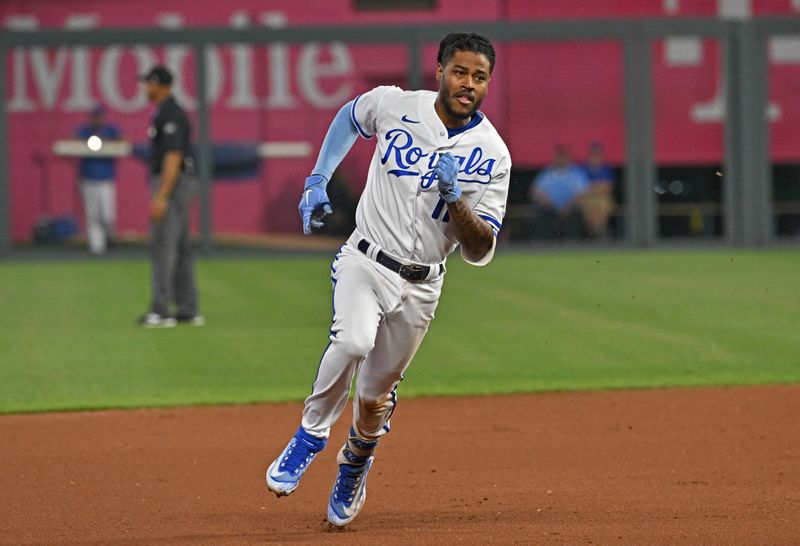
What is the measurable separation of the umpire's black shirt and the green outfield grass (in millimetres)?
1686

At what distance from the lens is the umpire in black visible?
13.3 metres

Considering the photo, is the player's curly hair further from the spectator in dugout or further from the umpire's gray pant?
the spectator in dugout

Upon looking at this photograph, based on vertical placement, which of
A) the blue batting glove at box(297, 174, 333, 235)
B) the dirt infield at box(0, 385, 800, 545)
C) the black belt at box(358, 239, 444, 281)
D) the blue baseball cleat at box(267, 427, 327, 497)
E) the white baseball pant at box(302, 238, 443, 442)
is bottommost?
the dirt infield at box(0, 385, 800, 545)

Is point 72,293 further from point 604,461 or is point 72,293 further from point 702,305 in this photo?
point 604,461

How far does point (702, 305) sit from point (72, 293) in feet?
24.6

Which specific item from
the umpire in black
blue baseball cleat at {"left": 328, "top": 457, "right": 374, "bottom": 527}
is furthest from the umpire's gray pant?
blue baseball cleat at {"left": 328, "top": 457, "right": 374, "bottom": 527}

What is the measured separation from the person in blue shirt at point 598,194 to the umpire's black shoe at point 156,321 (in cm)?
1094

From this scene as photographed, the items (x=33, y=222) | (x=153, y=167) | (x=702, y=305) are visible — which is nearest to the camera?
(x=153, y=167)

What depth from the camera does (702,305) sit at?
49.6 ft

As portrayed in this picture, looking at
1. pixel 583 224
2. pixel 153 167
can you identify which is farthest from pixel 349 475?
pixel 583 224

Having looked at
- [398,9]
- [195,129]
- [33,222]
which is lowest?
[33,222]

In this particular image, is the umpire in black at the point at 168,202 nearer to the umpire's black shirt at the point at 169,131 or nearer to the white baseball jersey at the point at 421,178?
the umpire's black shirt at the point at 169,131

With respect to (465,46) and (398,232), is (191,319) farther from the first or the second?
(465,46)

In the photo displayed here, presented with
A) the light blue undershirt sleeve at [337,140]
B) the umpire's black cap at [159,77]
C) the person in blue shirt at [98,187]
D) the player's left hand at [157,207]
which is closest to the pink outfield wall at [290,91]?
the person in blue shirt at [98,187]
